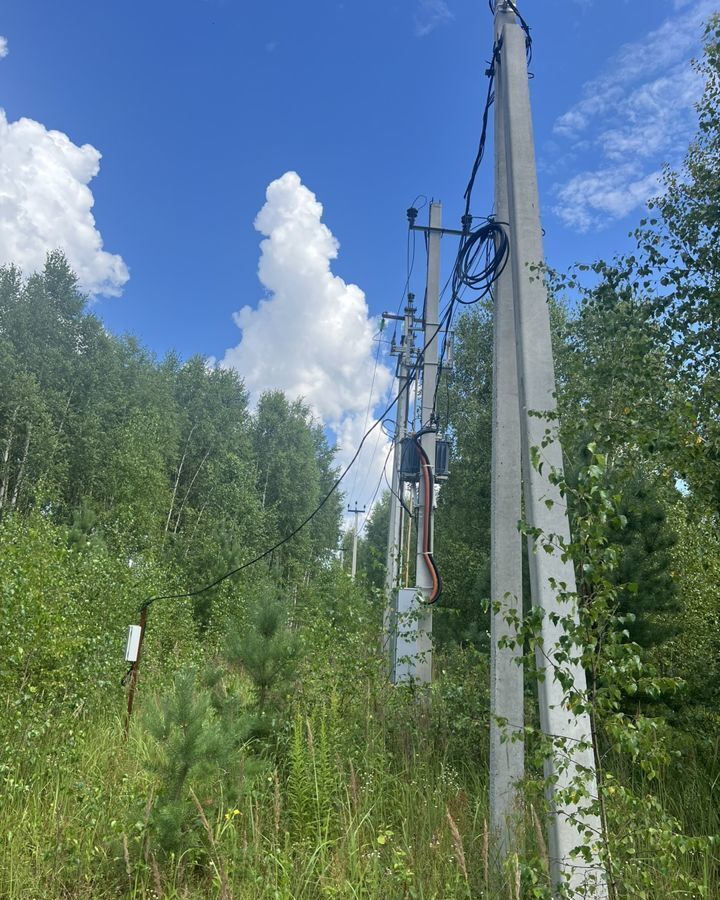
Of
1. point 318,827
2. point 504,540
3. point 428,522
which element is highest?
point 428,522

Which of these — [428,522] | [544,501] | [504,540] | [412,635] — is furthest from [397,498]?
[544,501]

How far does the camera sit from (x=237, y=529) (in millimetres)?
24969

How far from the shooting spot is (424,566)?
23.1 ft

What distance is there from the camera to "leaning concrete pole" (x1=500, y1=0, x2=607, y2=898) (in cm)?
255

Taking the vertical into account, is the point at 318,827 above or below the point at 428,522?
below

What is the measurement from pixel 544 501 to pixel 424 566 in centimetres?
439

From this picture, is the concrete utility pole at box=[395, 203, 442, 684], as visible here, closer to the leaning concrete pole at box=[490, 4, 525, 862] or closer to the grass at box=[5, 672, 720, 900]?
the grass at box=[5, 672, 720, 900]

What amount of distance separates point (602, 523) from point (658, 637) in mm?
5089

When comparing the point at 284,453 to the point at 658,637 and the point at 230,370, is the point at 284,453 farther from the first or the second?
the point at 658,637

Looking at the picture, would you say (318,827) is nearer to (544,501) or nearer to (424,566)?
(544,501)

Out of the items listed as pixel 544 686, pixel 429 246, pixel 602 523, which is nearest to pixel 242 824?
pixel 544 686

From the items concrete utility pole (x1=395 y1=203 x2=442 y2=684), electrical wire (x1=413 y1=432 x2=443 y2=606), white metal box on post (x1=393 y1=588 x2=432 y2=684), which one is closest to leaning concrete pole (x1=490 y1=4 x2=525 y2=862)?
concrete utility pole (x1=395 y1=203 x2=442 y2=684)

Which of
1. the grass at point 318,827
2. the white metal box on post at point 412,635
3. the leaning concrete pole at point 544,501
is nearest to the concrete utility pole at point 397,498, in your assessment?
the white metal box on post at point 412,635

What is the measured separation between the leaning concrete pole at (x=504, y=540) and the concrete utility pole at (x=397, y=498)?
2.92 metres
